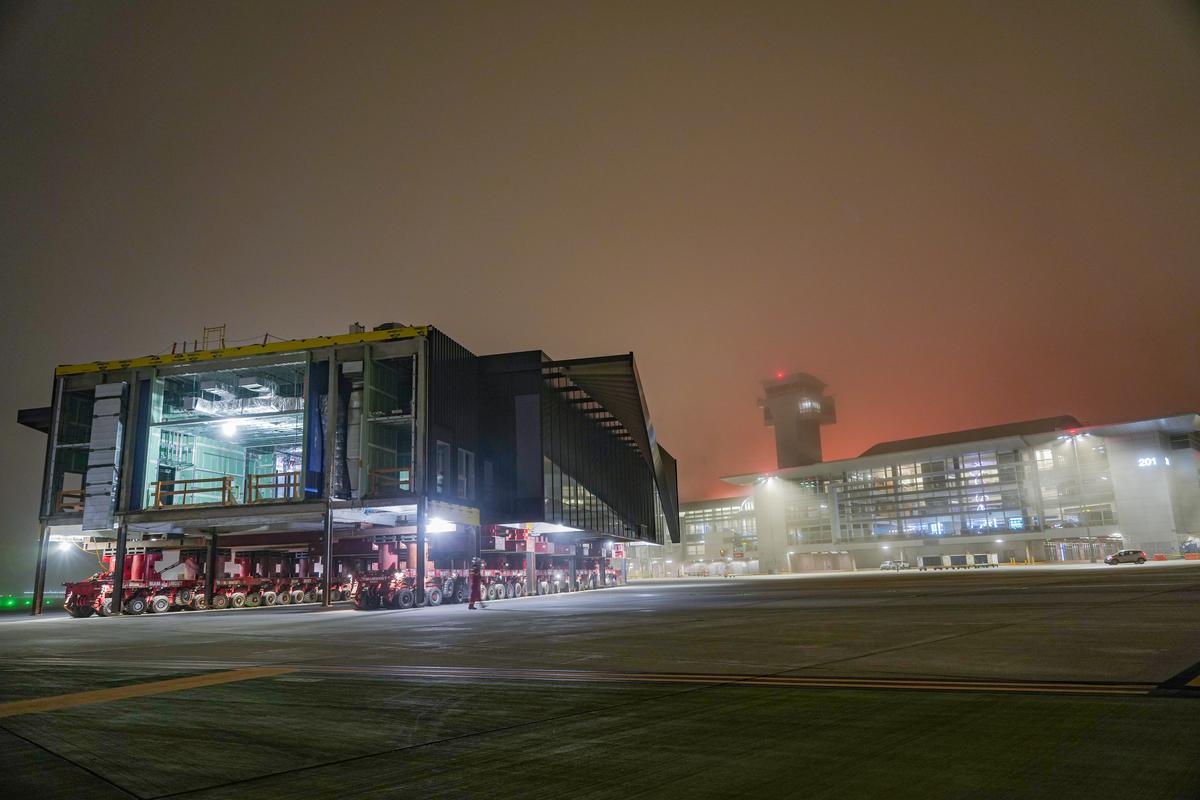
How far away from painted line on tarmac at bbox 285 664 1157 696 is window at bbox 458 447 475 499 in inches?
1086

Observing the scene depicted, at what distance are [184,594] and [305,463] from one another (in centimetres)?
995

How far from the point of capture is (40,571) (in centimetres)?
3431

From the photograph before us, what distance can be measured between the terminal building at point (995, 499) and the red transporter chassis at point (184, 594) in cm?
7660

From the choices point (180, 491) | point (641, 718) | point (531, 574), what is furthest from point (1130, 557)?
point (641, 718)

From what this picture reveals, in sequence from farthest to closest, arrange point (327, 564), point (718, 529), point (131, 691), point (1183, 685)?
point (718, 529), point (327, 564), point (131, 691), point (1183, 685)

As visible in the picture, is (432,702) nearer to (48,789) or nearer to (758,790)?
(48,789)

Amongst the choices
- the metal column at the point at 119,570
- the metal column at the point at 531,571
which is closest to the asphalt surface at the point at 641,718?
the metal column at the point at 119,570

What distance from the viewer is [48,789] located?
4613mm

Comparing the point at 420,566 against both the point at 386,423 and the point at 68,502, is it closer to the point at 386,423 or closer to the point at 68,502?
the point at 386,423

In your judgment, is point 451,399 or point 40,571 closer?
point 40,571

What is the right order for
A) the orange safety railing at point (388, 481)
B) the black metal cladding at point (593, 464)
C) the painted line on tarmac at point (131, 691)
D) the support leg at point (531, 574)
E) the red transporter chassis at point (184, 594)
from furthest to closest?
the black metal cladding at point (593, 464) < the support leg at point (531, 574) < the orange safety railing at point (388, 481) < the red transporter chassis at point (184, 594) < the painted line on tarmac at point (131, 691)

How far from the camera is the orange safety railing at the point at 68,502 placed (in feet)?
116

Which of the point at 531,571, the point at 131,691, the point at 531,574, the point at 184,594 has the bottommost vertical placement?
the point at 131,691

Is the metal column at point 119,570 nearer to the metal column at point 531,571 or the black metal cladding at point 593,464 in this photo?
the metal column at point 531,571
